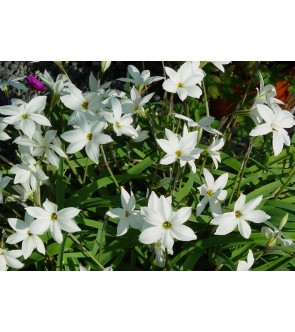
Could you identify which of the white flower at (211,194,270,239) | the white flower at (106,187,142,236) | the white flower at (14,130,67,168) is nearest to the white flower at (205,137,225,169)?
the white flower at (211,194,270,239)

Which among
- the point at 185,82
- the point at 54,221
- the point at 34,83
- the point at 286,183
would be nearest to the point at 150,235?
the point at 54,221

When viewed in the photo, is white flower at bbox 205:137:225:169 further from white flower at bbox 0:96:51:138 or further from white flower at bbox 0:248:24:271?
white flower at bbox 0:248:24:271

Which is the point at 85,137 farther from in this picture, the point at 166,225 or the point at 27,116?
the point at 166,225

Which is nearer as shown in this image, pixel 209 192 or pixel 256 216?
pixel 256 216

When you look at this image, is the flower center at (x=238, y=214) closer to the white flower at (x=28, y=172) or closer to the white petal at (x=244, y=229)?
the white petal at (x=244, y=229)

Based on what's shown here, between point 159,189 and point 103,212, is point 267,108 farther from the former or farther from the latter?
point 103,212

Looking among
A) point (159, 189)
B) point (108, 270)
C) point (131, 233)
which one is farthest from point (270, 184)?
point (108, 270)

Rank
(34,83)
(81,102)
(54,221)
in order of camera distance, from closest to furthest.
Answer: (54,221) → (81,102) → (34,83)

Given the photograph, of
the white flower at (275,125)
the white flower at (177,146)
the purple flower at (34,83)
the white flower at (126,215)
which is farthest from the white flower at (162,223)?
the purple flower at (34,83)
